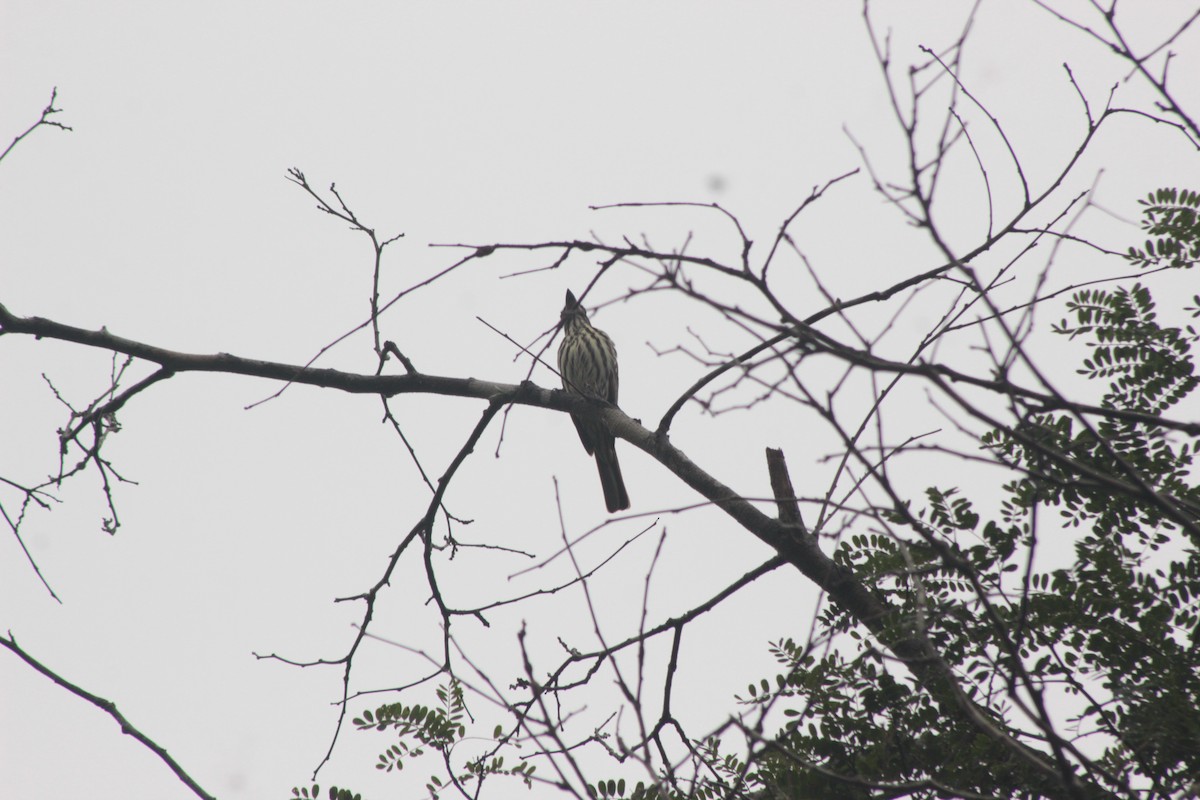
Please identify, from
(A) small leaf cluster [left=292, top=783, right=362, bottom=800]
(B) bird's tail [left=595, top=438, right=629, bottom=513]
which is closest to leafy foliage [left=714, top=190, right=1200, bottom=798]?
(A) small leaf cluster [left=292, top=783, right=362, bottom=800]

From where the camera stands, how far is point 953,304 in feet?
8.21

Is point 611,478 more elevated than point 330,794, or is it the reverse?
point 611,478

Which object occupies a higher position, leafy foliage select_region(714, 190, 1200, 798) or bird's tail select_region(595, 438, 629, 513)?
bird's tail select_region(595, 438, 629, 513)

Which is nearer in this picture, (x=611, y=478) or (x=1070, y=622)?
(x=1070, y=622)

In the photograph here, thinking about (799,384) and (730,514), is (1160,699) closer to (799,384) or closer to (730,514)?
(730,514)

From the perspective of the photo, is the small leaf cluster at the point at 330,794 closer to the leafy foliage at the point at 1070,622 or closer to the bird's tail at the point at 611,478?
the leafy foliage at the point at 1070,622

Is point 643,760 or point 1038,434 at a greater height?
point 1038,434

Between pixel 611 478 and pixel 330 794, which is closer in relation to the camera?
pixel 330 794

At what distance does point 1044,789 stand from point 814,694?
0.66 metres

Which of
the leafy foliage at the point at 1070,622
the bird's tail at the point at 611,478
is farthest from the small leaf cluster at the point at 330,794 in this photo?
the bird's tail at the point at 611,478

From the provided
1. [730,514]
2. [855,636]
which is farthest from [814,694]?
[730,514]

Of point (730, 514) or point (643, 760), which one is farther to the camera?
point (730, 514)

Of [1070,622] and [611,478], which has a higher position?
[611,478]

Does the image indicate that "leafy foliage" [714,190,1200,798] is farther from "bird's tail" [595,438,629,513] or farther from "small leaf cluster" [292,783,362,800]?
"bird's tail" [595,438,629,513]
